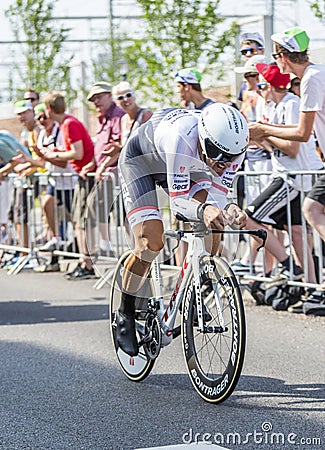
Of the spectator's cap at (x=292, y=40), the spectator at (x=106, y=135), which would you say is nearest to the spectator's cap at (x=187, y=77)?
the spectator at (x=106, y=135)

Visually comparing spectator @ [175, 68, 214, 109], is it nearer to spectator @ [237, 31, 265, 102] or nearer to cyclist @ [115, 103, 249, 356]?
spectator @ [237, 31, 265, 102]

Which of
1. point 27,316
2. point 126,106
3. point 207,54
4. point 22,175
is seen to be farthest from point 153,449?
point 207,54

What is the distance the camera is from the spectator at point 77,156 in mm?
12969

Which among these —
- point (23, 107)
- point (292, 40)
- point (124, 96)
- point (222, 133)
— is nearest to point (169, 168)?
point (222, 133)

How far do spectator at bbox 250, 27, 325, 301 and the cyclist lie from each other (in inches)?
100

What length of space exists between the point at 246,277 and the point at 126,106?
264 centimetres

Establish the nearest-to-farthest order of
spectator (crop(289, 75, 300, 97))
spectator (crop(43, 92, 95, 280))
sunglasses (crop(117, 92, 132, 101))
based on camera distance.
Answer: spectator (crop(289, 75, 300, 97)), sunglasses (crop(117, 92, 132, 101)), spectator (crop(43, 92, 95, 280))

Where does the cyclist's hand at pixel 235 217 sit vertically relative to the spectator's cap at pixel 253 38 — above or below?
below

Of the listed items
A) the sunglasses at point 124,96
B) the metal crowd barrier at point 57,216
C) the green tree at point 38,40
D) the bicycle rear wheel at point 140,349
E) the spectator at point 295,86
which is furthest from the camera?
the green tree at point 38,40

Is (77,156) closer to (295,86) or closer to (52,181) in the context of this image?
(52,181)

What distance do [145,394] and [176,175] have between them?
146 centimetres

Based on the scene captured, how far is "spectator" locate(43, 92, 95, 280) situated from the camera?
511 inches

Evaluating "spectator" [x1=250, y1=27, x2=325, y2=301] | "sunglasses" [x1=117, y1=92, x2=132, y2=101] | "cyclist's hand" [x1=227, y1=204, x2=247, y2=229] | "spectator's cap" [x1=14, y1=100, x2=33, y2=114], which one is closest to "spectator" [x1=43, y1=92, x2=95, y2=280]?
"sunglasses" [x1=117, y1=92, x2=132, y2=101]

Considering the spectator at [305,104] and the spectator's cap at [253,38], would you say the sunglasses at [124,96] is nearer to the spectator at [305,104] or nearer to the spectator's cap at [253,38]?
the spectator's cap at [253,38]
